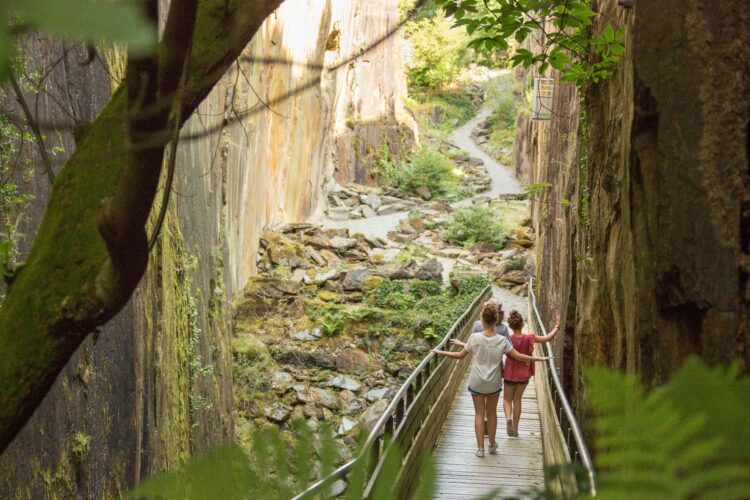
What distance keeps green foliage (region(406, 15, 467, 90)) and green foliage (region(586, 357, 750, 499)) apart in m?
51.0

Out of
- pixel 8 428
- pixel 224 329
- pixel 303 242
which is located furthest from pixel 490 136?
pixel 8 428

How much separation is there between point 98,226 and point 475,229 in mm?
28715

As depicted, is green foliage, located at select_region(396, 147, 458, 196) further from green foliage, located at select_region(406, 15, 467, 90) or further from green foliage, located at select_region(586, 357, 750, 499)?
green foliage, located at select_region(586, 357, 750, 499)

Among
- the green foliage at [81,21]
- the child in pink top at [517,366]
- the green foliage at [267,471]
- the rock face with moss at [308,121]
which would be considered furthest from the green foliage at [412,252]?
the green foliage at [81,21]

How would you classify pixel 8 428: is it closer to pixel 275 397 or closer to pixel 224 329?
pixel 224 329

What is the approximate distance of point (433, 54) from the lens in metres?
51.5

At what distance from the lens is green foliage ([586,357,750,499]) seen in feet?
1.77

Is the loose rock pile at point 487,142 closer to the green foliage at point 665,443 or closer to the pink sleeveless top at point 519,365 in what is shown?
the pink sleeveless top at point 519,365

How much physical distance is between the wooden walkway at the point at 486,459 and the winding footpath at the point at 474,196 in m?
19.0

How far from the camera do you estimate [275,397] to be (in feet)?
58.7

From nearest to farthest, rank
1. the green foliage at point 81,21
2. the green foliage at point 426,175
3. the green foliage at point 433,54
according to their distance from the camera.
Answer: the green foliage at point 81,21, the green foliage at point 426,175, the green foliage at point 433,54

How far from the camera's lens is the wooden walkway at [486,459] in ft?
23.6

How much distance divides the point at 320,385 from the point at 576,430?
13611mm

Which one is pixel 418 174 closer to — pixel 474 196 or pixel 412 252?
pixel 474 196
